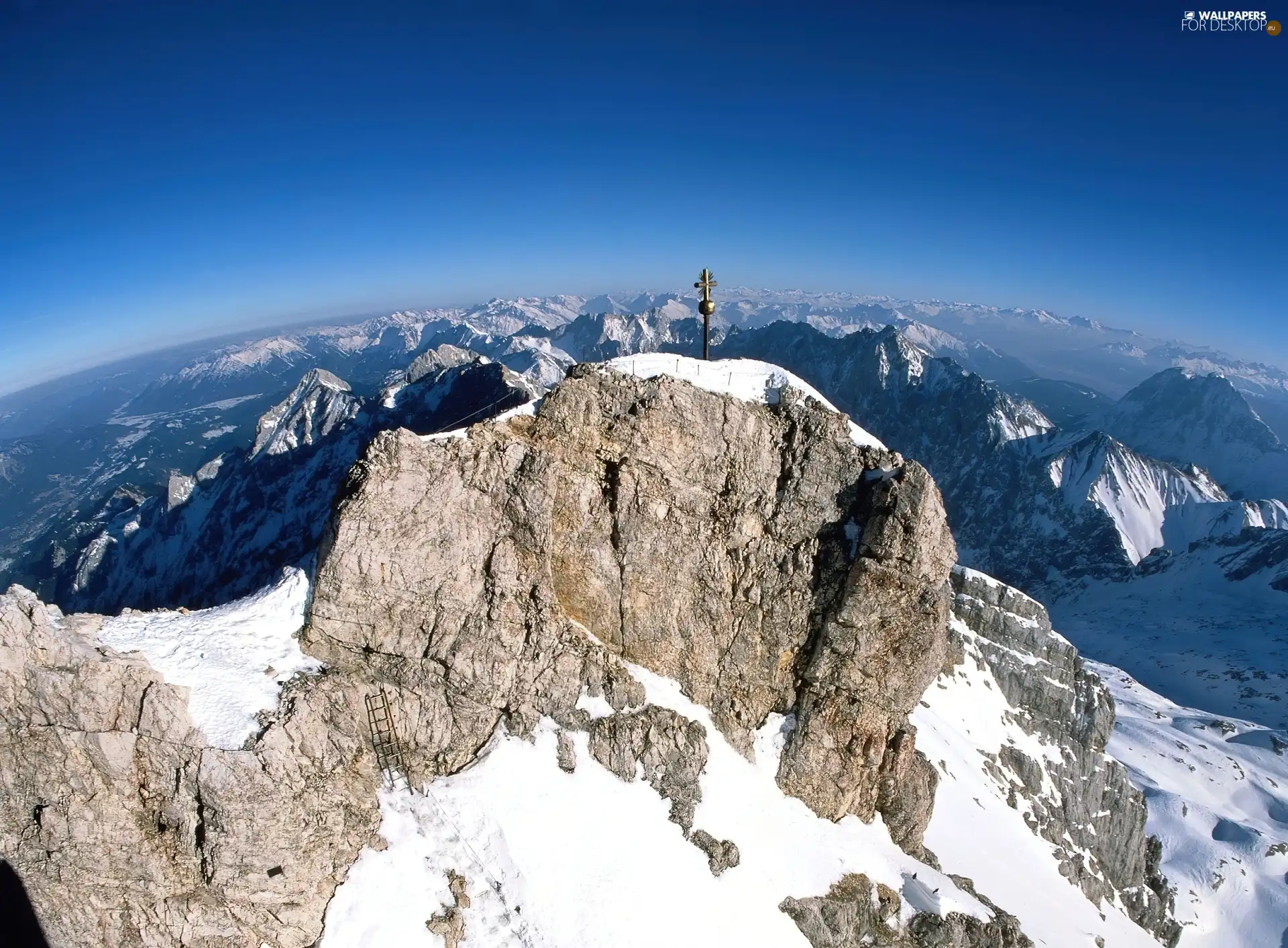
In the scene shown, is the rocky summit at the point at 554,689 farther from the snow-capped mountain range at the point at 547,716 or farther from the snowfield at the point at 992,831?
the snowfield at the point at 992,831

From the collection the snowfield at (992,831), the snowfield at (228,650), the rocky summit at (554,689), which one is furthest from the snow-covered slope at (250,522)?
the snowfield at (228,650)

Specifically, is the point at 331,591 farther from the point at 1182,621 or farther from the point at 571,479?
the point at 1182,621

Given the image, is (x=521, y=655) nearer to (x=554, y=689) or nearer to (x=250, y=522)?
(x=554, y=689)

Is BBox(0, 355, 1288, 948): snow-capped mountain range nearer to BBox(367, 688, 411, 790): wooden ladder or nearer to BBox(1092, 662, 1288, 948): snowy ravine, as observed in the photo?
BBox(367, 688, 411, 790): wooden ladder

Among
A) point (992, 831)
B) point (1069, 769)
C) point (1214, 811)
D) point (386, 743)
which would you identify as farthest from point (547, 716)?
point (1214, 811)

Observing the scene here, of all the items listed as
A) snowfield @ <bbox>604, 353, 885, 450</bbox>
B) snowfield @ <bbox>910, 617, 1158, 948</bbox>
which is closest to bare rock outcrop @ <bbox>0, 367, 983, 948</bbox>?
snowfield @ <bbox>604, 353, 885, 450</bbox>

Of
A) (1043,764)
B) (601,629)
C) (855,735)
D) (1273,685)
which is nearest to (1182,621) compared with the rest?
(1273,685)
